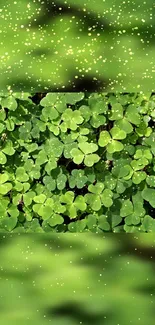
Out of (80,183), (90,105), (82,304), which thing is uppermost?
(90,105)

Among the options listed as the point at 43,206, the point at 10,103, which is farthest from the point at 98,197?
the point at 10,103

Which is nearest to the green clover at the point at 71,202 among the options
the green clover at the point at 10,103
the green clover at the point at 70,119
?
the green clover at the point at 70,119

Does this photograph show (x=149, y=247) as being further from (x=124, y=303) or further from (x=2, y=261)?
(x=2, y=261)

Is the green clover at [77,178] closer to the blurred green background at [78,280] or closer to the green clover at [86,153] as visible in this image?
the green clover at [86,153]

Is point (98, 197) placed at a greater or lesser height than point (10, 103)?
lesser

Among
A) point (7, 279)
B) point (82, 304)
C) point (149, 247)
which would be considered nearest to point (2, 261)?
point (7, 279)

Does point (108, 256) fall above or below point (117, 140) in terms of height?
below

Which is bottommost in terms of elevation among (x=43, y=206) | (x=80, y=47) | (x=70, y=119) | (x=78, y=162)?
(x=43, y=206)

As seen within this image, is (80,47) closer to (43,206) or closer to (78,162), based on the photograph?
(78,162)
